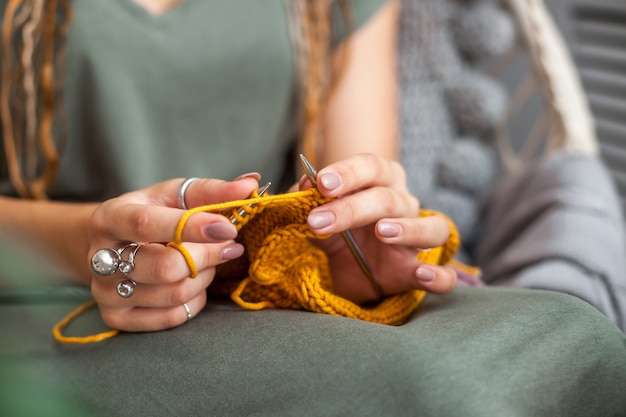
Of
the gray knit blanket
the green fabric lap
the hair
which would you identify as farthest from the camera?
the gray knit blanket

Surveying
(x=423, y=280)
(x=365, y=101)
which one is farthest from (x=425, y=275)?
(x=365, y=101)

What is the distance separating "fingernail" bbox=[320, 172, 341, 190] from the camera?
0.57m

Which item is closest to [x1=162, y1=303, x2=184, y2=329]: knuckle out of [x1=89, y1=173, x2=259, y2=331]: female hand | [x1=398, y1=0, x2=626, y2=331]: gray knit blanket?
[x1=89, y1=173, x2=259, y2=331]: female hand

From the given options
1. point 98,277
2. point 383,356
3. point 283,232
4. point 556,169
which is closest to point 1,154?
point 98,277

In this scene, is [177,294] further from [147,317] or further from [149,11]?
[149,11]

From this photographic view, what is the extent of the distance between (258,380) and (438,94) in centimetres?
76

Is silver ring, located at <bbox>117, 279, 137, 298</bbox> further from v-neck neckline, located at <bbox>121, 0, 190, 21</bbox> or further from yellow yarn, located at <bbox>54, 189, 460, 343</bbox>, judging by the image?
v-neck neckline, located at <bbox>121, 0, 190, 21</bbox>

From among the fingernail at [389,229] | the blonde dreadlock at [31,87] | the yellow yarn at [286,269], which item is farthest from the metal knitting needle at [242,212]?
the blonde dreadlock at [31,87]

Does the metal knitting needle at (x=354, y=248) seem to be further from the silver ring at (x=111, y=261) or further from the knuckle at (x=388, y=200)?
the silver ring at (x=111, y=261)

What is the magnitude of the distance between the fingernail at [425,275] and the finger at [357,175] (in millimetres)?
81

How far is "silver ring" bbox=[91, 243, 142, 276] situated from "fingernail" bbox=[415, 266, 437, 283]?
0.76 ft

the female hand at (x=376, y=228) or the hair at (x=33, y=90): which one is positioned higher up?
the hair at (x=33, y=90)

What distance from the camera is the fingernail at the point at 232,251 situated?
0.60m

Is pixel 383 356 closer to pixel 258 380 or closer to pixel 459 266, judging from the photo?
pixel 258 380
